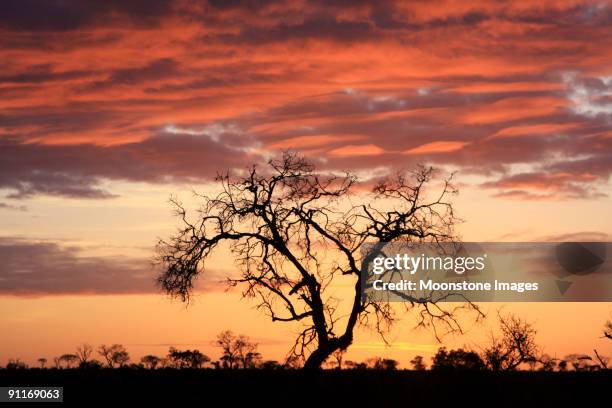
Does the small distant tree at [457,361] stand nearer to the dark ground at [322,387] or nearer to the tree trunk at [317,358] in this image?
the dark ground at [322,387]

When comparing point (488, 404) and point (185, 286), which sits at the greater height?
point (185, 286)

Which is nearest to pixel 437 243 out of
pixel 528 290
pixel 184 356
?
pixel 528 290

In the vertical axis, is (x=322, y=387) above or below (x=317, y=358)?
below

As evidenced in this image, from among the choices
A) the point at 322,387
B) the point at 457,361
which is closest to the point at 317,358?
the point at 322,387

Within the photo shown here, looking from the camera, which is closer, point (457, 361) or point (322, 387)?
point (322, 387)

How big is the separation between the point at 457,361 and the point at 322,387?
27681 mm

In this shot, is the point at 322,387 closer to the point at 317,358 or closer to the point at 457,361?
the point at 317,358

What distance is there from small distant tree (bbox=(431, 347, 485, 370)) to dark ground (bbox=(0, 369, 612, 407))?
1896mm

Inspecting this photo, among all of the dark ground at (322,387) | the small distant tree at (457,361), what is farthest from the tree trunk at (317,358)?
the small distant tree at (457,361)

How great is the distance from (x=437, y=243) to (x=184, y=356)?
2157 inches

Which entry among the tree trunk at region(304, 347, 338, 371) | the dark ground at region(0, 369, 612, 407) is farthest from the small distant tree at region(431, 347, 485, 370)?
the tree trunk at region(304, 347, 338, 371)

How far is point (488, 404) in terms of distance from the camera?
41.2m

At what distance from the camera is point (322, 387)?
42.5m

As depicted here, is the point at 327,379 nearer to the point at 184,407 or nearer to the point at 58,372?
the point at 184,407
